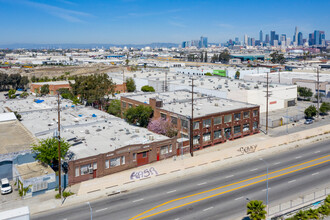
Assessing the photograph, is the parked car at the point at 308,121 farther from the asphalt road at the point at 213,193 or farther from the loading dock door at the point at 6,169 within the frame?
the loading dock door at the point at 6,169

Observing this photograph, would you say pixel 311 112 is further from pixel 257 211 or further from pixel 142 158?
pixel 257 211

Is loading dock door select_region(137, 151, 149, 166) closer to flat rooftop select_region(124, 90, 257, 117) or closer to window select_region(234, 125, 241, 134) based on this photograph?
flat rooftop select_region(124, 90, 257, 117)

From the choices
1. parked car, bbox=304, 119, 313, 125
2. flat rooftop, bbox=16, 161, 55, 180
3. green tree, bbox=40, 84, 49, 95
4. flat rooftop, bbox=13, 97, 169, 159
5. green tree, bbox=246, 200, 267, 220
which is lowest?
flat rooftop, bbox=16, 161, 55, 180

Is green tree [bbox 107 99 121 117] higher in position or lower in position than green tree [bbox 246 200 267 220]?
higher

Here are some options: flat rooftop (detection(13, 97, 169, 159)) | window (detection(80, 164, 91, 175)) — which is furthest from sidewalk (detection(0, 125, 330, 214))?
flat rooftop (detection(13, 97, 169, 159))

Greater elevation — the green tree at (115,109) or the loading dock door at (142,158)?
the green tree at (115,109)

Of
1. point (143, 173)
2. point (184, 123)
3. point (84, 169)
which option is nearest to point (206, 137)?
point (184, 123)

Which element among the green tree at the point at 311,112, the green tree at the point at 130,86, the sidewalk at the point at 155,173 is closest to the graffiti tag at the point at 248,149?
the sidewalk at the point at 155,173
